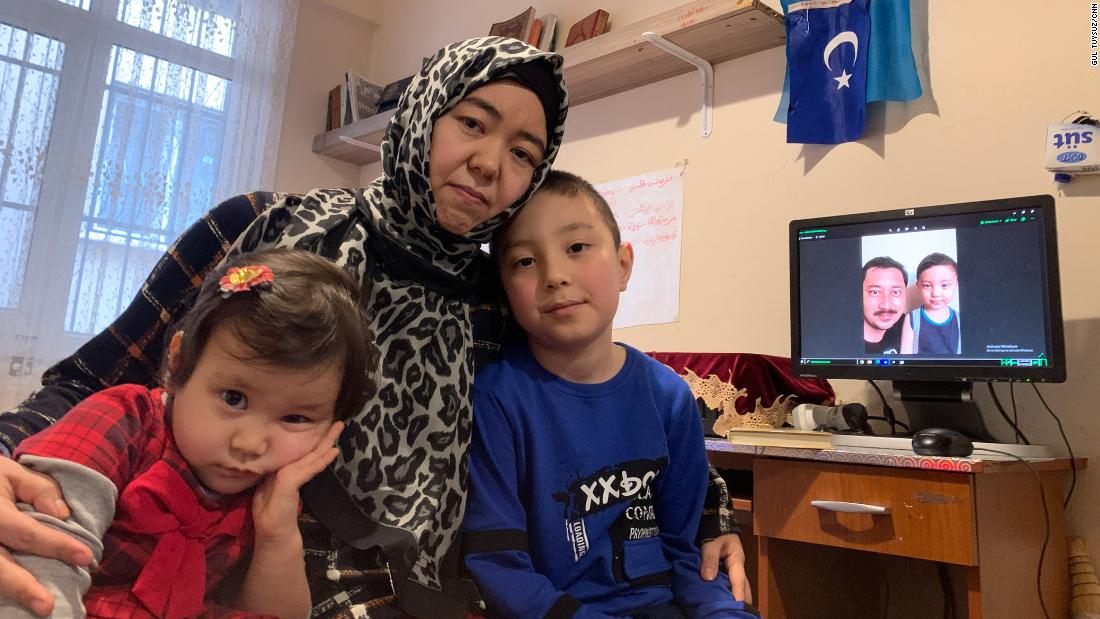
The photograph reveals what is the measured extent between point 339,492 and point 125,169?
9.42 feet

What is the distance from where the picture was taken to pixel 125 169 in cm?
311

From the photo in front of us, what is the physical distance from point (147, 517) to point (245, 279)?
0.24 meters

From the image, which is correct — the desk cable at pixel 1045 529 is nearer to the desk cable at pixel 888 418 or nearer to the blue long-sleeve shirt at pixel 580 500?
the desk cable at pixel 888 418

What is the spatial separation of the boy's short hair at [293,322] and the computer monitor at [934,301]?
1.29 m

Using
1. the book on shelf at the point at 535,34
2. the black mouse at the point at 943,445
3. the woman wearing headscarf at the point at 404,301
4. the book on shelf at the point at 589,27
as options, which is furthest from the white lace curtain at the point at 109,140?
the black mouse at the point at 943,445

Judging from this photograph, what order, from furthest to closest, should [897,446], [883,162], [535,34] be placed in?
[535,34], [883,162], [897,446]

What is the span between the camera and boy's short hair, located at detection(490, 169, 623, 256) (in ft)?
3.41

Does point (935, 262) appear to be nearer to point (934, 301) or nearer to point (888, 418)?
point (934, 301)

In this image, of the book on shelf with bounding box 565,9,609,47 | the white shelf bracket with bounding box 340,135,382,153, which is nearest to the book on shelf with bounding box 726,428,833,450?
the book on shelf with bounding box 565,9,609,47

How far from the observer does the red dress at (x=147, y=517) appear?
0.68 m

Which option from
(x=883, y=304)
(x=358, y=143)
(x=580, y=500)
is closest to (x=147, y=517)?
(x=580, y=500)

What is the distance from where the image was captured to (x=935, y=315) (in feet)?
5.37

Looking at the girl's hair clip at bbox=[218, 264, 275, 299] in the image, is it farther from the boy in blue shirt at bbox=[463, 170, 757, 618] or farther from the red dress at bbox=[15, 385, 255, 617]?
the boy in blue shirt at bbox=[463, 170, 757, 618]

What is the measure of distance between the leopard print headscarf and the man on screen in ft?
3.40
